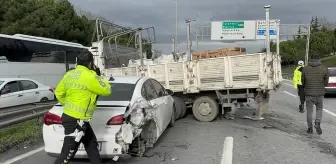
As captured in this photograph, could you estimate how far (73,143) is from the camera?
5.33 metres

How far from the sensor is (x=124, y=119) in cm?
607

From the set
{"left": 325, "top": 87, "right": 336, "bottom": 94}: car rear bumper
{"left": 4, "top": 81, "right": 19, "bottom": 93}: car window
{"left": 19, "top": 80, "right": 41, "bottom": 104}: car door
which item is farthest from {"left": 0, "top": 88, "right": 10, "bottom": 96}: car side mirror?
{"left": 325, "top": 87, "right": 336, "bottom": 94}: car rear bumper

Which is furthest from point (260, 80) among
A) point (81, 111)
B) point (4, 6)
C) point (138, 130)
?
point (4, 6)

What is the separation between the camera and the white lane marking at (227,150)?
655 centimetres

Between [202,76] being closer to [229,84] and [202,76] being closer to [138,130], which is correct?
[229,84]

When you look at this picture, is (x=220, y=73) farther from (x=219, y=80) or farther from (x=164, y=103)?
(x=164, y=103)

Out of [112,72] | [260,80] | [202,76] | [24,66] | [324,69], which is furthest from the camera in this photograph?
[24,66]

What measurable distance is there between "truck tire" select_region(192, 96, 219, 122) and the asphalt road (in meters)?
0.24

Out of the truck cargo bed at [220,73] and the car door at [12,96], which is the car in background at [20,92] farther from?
the truck cargo bed at [220,73]

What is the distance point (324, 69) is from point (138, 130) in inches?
199

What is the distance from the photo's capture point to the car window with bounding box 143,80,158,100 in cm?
750

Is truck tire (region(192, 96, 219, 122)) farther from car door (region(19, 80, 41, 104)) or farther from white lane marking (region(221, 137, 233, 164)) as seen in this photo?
car door (region(19, 80, 41, 104))

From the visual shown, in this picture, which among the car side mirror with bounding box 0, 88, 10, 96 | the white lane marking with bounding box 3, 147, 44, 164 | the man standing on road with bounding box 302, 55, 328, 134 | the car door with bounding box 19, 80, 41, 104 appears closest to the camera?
the white lane marking with bounding box 3, 147, 44, 164

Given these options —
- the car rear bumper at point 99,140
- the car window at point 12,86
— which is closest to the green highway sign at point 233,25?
the car window at point 12,86
